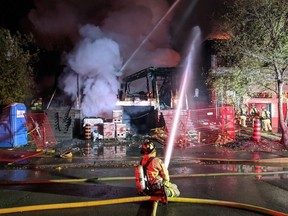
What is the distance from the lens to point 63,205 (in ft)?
16.0

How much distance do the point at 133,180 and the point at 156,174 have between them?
6.95 ft

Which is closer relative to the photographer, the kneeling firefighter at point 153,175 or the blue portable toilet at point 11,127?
the kneeling firefighter at point 153,175

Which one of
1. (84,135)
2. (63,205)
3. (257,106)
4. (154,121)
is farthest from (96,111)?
(63,205)

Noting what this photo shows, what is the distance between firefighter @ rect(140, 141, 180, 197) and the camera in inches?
197

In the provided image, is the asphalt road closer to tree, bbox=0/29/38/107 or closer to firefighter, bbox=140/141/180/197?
firefighter, bbox=140/141/180/197

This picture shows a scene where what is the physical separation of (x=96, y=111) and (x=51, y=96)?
170 inches

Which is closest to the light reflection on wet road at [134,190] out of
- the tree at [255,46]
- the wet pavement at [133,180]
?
the wet pavement at [133,180]

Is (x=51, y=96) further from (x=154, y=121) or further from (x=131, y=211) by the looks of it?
(x=131, y=211)

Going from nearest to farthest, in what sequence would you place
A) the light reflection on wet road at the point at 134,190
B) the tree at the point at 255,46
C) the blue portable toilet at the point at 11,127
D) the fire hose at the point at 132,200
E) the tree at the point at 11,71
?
the fire hose at the point at 132,200
the light reflection on wet road at the point at 134,190
the tree at the point at 255,46
the blue portable toilet at the point at 11,127
the tree at the point at 11,71

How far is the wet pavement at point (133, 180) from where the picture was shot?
5.07 meters

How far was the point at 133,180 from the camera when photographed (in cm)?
704

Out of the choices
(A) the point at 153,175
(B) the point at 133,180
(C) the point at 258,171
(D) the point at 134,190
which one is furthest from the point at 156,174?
(C) the point at 258,171

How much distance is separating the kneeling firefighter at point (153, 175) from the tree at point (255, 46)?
856cm

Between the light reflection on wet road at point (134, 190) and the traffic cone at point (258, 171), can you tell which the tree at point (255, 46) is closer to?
the traffic cone at point (258, 171)
